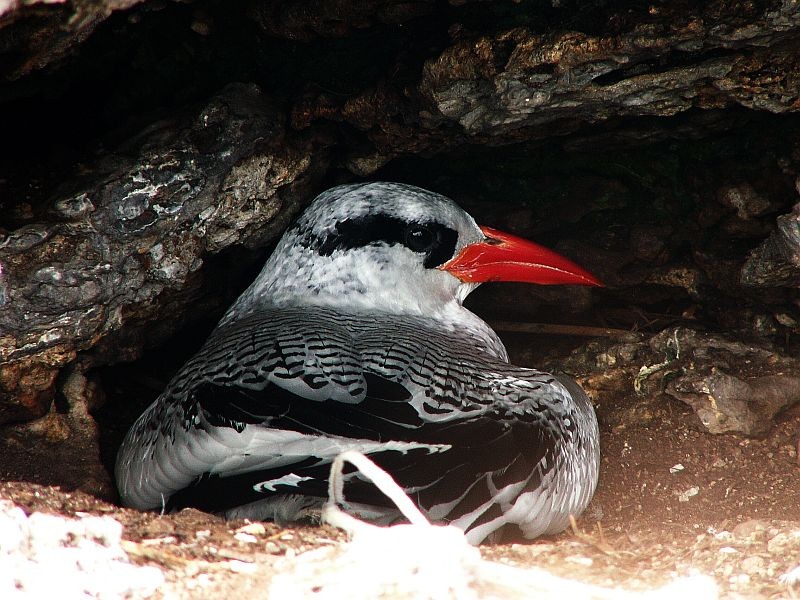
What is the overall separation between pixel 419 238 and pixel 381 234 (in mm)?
A: 243

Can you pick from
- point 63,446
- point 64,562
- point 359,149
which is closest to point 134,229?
point 63,446

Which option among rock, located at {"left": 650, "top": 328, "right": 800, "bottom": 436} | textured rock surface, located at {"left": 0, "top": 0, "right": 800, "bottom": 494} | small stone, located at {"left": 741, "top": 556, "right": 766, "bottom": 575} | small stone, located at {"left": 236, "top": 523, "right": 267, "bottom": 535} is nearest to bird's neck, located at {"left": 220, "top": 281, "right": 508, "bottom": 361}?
textured rock surface, located at {"left": 0, "top": 0, "right": 800, "bottom": 494}

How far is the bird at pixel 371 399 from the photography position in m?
3.30

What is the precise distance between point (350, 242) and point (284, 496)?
188 centimetres

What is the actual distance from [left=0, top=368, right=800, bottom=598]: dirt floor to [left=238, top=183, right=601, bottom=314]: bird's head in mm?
1337

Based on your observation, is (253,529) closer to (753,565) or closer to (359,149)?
(753,565)

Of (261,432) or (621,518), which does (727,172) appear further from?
(261,432)

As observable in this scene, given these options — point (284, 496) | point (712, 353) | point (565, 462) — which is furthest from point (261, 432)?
point (712, 353)

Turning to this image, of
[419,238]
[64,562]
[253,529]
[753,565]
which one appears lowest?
[753,565]

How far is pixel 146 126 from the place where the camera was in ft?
14.3

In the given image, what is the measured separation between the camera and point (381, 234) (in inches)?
188

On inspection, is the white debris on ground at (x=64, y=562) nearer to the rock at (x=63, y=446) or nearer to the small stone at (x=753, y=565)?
the rock at (x=63, y=446)

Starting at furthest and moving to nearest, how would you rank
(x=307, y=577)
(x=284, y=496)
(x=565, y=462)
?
(x=565, y=462) → (x=284, y=496) → (x=307, y=577)

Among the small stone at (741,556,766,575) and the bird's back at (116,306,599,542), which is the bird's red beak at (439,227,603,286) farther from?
the small stone at (741,556,766,575)
